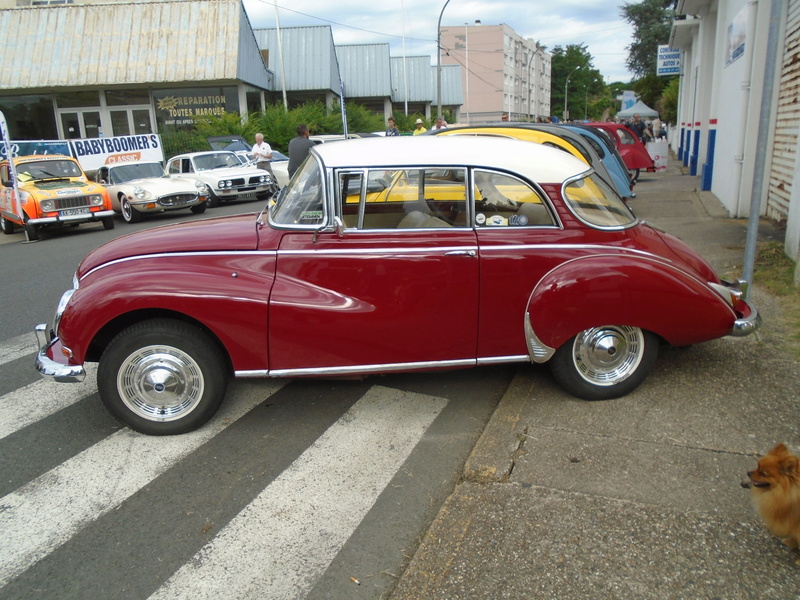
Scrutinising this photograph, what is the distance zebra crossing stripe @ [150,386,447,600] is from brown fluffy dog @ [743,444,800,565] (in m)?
1.80

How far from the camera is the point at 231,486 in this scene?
354cm

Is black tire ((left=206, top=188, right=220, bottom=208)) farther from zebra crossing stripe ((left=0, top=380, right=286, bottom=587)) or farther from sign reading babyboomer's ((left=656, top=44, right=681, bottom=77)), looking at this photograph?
sign reading babyboomer's ((left=656, top=44, right=681, bottom=77))

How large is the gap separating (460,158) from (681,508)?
7.91 ft

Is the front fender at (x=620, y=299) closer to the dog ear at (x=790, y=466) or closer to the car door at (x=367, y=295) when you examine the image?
the car door at (x=367, y=295)

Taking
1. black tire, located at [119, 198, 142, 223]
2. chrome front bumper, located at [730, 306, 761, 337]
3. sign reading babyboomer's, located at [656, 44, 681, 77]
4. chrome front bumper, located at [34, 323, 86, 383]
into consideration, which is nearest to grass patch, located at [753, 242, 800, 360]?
chrome front bumper, located at [730, 306, 761, 337]

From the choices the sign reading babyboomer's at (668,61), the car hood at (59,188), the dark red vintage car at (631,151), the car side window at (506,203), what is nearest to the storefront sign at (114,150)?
the car hood at (59,188)

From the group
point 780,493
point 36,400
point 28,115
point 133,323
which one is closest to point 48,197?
point 36,400

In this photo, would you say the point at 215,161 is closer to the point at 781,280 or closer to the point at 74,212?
the point at 74,212

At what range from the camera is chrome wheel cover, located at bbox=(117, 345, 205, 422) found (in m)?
3.93

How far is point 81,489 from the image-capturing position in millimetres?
3570

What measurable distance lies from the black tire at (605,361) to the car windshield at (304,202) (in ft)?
6.00

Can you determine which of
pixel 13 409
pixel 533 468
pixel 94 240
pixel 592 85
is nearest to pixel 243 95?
pixel 94 240

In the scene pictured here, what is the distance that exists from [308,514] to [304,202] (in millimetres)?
1983

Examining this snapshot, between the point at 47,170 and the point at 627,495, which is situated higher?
the point at 47,170
